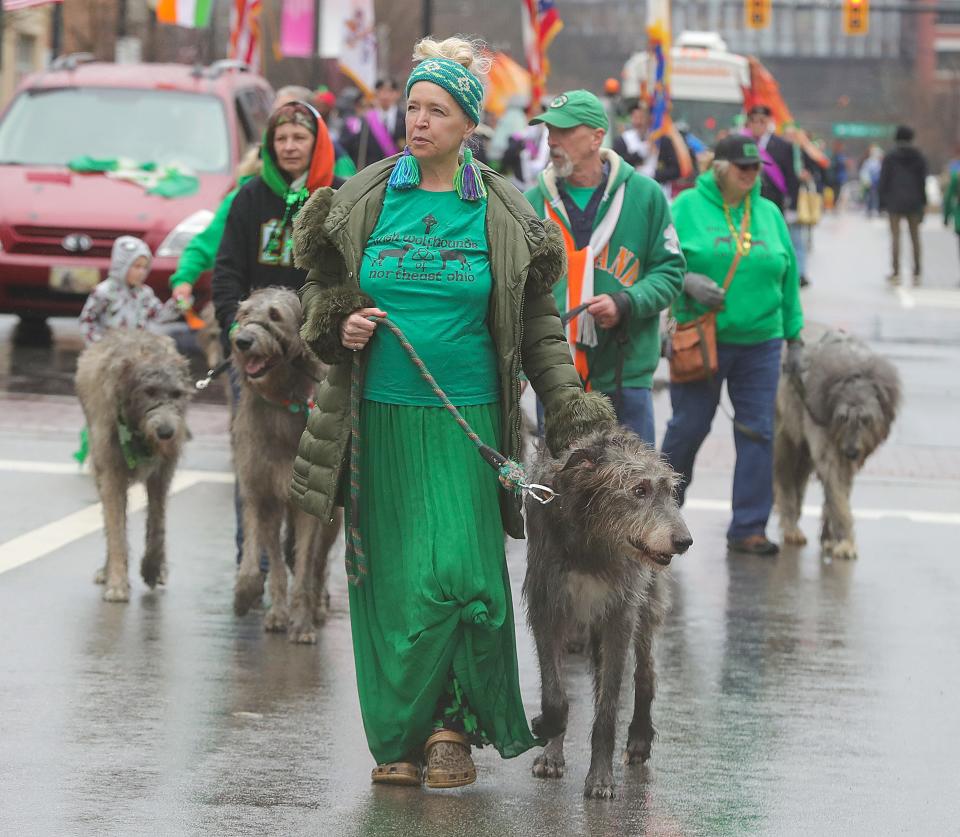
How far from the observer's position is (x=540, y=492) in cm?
584

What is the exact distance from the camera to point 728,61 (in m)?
41.6

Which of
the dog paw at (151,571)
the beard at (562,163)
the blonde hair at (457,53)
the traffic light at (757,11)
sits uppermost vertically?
the traffic light at (757,11)

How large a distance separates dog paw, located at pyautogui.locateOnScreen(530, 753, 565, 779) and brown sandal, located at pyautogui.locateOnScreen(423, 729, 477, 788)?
36 centimetres

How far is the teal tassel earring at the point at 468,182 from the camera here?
5766mm

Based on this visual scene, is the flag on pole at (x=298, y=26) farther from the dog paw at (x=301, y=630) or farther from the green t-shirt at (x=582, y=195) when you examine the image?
the dog paw at (x=301, y=630)

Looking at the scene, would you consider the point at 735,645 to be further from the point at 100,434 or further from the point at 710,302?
the point at 100,434

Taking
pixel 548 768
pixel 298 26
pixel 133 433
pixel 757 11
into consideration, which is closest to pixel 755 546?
pixel 133 433

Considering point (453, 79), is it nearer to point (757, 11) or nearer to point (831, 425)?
point (831, 425)

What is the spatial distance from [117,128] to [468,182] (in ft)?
39.8

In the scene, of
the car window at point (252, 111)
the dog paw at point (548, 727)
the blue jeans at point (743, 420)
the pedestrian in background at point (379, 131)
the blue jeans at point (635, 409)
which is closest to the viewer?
the dog paw at point (548, 727)

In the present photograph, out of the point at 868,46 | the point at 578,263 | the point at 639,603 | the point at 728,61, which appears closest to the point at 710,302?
the point at 578,263

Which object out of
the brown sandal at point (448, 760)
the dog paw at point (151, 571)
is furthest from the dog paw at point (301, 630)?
the brown sandal at point (448, 760)

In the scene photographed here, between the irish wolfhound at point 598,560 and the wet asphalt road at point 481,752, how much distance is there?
23 cm

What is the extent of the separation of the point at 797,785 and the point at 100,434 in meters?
3.88
